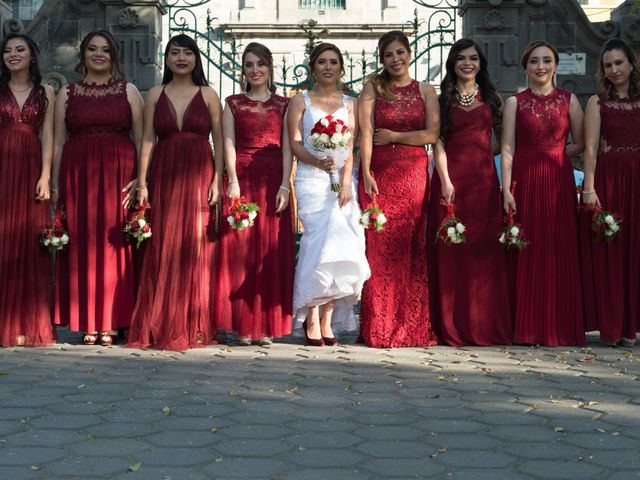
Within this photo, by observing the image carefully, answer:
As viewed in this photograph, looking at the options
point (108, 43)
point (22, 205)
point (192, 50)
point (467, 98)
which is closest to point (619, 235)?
point (467, 98)

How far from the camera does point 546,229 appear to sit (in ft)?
29.9

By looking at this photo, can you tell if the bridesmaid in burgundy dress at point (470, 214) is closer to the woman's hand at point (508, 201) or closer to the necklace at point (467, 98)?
the necklace at point (467, 98)

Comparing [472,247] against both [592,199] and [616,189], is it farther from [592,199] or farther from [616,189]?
[616,189]

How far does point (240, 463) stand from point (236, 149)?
452 cm

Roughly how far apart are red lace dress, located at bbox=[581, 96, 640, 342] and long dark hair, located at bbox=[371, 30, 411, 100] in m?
1.73

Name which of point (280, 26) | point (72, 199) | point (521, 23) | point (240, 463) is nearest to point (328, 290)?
point (72, 199)

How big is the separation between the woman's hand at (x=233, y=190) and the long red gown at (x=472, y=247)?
1.67 m

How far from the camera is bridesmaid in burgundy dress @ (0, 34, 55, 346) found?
9047 mm

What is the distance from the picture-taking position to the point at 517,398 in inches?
259

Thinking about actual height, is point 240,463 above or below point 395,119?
below

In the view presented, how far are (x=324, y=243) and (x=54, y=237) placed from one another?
218 centimetres

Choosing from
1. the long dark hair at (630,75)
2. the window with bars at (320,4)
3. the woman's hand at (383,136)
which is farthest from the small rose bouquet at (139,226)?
the window with bars at (320,4)

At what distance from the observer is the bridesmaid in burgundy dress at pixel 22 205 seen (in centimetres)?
905

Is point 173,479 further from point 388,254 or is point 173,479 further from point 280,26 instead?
point 280,26
